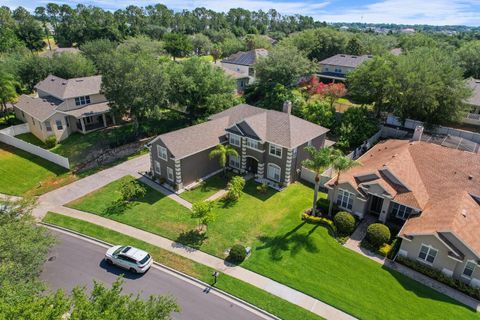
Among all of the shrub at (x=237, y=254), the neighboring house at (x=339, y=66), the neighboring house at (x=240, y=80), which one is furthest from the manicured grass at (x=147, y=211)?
the neighboring house at (x=339, y=66)

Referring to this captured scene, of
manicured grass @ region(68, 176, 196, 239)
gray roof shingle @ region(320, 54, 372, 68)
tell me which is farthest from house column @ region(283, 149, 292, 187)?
gray roof shingle @ region(320, 54, 372, 68)

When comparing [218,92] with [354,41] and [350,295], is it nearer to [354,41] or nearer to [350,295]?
[350,295]

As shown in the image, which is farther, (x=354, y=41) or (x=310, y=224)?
(x=354, y=41)

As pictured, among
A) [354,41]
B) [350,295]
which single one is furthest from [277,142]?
[354,41]

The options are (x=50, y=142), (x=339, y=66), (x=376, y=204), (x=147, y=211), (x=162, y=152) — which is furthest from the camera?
(x=339, y=66)

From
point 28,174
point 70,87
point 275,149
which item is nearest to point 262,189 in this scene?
point 275,149

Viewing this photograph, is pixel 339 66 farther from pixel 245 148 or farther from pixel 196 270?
pixel 196 270
